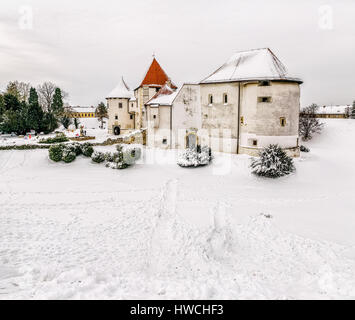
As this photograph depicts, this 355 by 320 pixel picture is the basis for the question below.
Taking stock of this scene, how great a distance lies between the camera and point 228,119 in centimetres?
2425

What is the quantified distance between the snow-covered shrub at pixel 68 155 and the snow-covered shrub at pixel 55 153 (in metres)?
0.40

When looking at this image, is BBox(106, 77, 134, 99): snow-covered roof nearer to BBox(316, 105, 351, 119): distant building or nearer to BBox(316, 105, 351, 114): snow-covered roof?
BBox(316, 105, 351, 119): distant building

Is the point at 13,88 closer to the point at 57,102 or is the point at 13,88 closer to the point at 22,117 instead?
the point at 57,102

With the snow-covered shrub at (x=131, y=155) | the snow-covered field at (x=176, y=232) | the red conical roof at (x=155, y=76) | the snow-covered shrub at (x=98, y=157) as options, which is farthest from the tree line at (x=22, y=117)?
the snow-covered shrub at (x=131, y=155)

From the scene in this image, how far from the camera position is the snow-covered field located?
6.93m

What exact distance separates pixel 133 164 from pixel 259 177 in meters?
10.4

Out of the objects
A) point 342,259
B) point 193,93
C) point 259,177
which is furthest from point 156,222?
point 193,93

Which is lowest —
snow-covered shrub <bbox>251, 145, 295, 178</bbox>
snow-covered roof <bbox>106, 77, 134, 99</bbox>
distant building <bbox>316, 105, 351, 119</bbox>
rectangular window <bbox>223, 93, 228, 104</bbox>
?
snow-covered shrub <bbox>251, 145, 295, 178</bbox>

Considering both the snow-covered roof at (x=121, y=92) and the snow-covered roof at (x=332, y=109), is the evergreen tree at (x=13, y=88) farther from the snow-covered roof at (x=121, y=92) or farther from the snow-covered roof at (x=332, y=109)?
the snow-covered roof at (x=332, y=109)

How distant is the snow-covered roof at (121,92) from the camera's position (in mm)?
43438

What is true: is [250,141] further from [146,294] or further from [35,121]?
[35,121]

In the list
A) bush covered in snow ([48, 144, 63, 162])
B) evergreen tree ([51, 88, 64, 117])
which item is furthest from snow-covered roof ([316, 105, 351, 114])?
bush covered in snow ([48, 144, 63, 162])

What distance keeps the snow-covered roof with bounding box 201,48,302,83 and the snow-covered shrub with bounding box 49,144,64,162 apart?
14855 millimetres

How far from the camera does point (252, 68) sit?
900 inches
